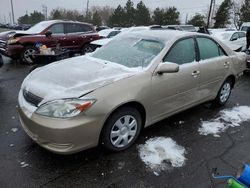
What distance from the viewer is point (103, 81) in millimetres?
2855

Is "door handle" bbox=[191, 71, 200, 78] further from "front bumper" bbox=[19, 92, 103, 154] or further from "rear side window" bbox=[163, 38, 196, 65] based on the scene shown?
"front bumper" bbox=[19, 92, 103, 154]

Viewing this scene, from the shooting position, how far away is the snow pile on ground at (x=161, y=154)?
292cm

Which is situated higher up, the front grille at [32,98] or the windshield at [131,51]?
the windshield at [131,51]

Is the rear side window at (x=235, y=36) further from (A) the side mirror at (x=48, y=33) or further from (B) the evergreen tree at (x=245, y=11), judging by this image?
(B) the evergreen tree at (x=245, y=11)

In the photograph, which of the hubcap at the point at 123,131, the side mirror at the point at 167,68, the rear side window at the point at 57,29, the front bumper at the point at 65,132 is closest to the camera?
the front bumper at the point at 65,132

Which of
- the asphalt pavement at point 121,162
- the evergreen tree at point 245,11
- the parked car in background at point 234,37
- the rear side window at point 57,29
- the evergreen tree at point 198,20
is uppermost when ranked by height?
the evergreen tree at point 245,11

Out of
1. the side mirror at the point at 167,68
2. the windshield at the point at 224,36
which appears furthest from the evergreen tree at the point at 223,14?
the side mirror at the point at 167,68

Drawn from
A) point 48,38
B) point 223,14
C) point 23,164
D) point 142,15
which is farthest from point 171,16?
point 23,164

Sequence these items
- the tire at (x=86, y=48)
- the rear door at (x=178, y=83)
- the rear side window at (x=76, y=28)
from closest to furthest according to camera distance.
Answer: the rear door at (x=178, y=83) < the rear side window at (x=76, y=28) < the tire at (x=86, y=48)

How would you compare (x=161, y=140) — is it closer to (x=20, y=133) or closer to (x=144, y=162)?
(x=144, y=162)

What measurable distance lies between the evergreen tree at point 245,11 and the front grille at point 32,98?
46.8 metres

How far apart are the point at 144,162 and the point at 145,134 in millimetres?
745

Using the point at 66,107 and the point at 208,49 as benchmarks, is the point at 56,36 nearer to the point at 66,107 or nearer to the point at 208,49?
the point at 208,49

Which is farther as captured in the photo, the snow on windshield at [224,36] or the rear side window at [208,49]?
the snow on windshield at [224,36]
